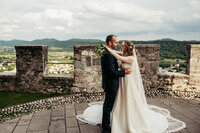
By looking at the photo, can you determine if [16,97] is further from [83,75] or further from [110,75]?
[110,75]

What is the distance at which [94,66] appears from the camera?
5922mm

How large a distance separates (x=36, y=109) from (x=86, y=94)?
1807mm

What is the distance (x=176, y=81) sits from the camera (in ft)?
19.8

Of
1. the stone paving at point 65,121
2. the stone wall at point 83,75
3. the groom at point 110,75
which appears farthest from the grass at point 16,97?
the groom at point 110,75

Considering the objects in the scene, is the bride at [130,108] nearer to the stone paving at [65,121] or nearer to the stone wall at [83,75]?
the stone paving at [65,121]

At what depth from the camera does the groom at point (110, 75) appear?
3020 millimetres

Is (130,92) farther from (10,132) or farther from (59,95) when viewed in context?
Answer: (59,95)

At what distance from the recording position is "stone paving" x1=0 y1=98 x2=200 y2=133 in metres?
3.46

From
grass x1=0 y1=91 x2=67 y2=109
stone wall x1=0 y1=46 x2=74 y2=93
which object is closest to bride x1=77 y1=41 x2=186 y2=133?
stone wall x1=0 y1=46 x2=74 y2=93

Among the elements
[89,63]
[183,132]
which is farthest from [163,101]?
[89,63]

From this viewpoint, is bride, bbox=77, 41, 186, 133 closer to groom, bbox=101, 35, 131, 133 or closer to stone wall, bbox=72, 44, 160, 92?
groom, bbox=101, 35, 131, 133

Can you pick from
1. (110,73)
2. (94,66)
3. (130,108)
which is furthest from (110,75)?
(94,66)

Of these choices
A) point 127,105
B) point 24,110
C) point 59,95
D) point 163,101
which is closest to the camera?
point 127,105

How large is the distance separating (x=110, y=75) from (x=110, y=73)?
0.05m
